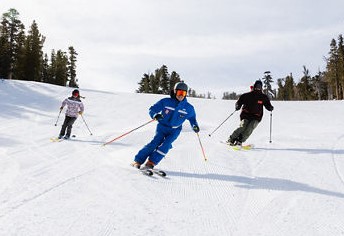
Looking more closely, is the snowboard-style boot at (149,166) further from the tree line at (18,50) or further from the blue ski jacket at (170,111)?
the tree line at (18,50)

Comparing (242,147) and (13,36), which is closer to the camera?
(242,147)

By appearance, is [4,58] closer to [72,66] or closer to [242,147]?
[72,66]

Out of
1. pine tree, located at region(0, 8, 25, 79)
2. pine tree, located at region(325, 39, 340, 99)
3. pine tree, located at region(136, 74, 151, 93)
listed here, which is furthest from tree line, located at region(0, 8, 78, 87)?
pine tree, located at region(325, 39, 340, 99)

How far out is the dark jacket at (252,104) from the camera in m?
8.92

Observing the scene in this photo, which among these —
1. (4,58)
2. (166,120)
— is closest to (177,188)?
(166,120)

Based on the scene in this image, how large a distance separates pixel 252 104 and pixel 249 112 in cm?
24

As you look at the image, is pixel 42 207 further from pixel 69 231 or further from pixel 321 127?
pixel 321 127

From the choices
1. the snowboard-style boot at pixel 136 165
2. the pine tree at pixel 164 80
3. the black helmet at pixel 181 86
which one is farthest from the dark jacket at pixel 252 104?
the pine tree at pixel 164 80

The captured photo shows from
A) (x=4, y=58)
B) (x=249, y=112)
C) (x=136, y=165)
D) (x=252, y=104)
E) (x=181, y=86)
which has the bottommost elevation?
(x=136, y=165)

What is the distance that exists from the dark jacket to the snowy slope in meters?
0.86

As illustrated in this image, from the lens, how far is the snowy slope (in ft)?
11.7

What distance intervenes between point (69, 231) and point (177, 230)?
3.64 feet

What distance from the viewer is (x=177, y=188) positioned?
16.1 feet

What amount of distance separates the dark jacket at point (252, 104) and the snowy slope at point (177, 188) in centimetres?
86
